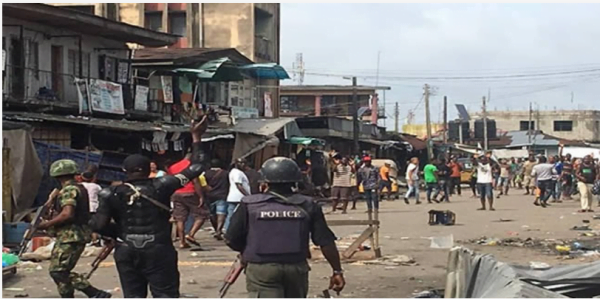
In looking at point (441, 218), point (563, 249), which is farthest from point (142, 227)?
point (441, 218)

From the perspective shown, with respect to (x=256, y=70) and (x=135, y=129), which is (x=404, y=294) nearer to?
(x=135, y=129)

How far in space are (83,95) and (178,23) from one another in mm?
20430

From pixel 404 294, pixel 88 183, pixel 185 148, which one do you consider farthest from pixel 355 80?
pixel 404 294

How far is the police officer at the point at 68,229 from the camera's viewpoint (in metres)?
8.79

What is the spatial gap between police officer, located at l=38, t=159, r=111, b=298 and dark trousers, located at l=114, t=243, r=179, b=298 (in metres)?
1.67

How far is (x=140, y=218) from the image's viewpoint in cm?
726

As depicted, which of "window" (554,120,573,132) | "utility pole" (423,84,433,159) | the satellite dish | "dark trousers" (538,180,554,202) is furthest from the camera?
"window" (554,120,573,132)

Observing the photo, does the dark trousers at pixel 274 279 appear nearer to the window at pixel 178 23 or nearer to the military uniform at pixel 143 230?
the military uniform at pixel 143 230

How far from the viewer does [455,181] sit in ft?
116

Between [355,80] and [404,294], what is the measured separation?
37.7 m

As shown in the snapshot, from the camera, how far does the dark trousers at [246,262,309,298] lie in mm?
6055

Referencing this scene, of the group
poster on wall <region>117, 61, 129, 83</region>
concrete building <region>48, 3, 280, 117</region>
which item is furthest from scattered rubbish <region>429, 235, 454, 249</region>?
concrete building <region>48, 3, 280, 117</region>

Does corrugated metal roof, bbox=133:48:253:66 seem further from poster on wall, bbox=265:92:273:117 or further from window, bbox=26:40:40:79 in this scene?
poster on wall, bbox=265:92:273:117

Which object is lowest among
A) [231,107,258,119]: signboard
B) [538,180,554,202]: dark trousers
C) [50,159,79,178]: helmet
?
[538,180,554,202]: dark trousers
